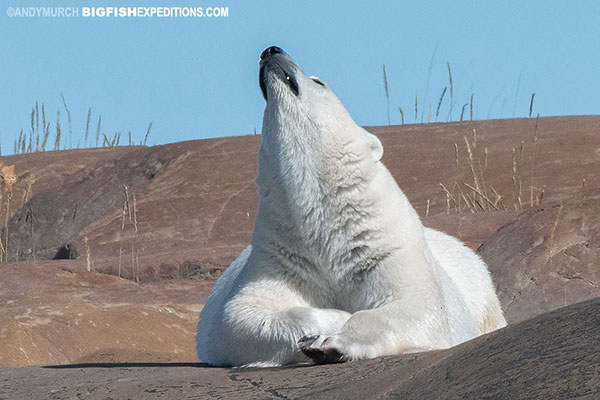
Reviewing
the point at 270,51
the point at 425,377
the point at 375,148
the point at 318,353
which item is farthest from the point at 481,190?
the point at 425,377

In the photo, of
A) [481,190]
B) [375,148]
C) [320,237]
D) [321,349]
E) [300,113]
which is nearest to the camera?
[321,349]

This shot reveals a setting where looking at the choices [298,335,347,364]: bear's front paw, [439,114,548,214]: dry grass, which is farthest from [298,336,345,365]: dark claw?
[439,114,548,214]: dry grass

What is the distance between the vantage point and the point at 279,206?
4418 mm

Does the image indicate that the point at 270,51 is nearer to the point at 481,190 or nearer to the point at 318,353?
the point at 318,353

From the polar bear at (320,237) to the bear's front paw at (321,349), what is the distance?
10.7 inches

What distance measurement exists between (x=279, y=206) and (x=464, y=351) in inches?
61.5

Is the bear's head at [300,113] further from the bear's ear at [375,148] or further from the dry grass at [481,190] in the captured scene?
the dry grass at [481,190]

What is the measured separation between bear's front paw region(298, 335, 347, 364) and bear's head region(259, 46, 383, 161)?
41.9 inches

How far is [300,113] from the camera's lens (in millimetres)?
4441

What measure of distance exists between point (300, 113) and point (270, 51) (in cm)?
39

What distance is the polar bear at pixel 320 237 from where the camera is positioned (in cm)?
411

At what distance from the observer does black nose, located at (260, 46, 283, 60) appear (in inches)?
181

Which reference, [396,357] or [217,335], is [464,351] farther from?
[217,335]

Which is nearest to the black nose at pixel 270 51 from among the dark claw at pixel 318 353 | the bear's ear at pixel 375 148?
the bear's ear at pixel 375 148
